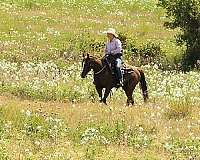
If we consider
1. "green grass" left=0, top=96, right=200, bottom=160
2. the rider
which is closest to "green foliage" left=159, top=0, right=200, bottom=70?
the rider

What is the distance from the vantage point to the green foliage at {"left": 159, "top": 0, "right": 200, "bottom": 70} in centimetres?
3569

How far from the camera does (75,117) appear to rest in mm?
17938

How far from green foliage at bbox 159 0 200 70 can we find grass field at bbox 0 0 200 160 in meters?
2.51

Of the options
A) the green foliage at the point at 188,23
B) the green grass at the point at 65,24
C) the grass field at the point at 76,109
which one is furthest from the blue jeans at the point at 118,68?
the green foliage at the point at 188,23

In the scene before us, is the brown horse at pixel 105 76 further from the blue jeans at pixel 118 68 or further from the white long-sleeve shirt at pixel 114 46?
the white long-sleeve shirt at pixel 114 46

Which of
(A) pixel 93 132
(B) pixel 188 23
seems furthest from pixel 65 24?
(A) pixel 93 132

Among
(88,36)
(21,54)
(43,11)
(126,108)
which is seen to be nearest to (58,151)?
(126,108)

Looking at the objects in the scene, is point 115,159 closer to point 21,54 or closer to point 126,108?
point 126,108

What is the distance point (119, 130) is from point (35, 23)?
2850 centimetres

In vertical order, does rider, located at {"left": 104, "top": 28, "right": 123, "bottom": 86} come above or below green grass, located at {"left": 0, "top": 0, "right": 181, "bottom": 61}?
above

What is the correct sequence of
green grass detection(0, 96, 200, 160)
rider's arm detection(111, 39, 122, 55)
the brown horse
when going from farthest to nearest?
the brown horse < rider's arm detection(111, 39, 122, 55) < green grass detection(0, 96, 200, 160)

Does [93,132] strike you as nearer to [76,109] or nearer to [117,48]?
[76,109]

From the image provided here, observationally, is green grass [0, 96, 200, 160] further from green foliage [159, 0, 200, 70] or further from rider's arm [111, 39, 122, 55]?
green foliage [159, 0, 200, 70]

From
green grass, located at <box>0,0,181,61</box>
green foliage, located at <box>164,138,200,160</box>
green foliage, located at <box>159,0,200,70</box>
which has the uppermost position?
green foliage, located at <box>164,138,200,160</box>
